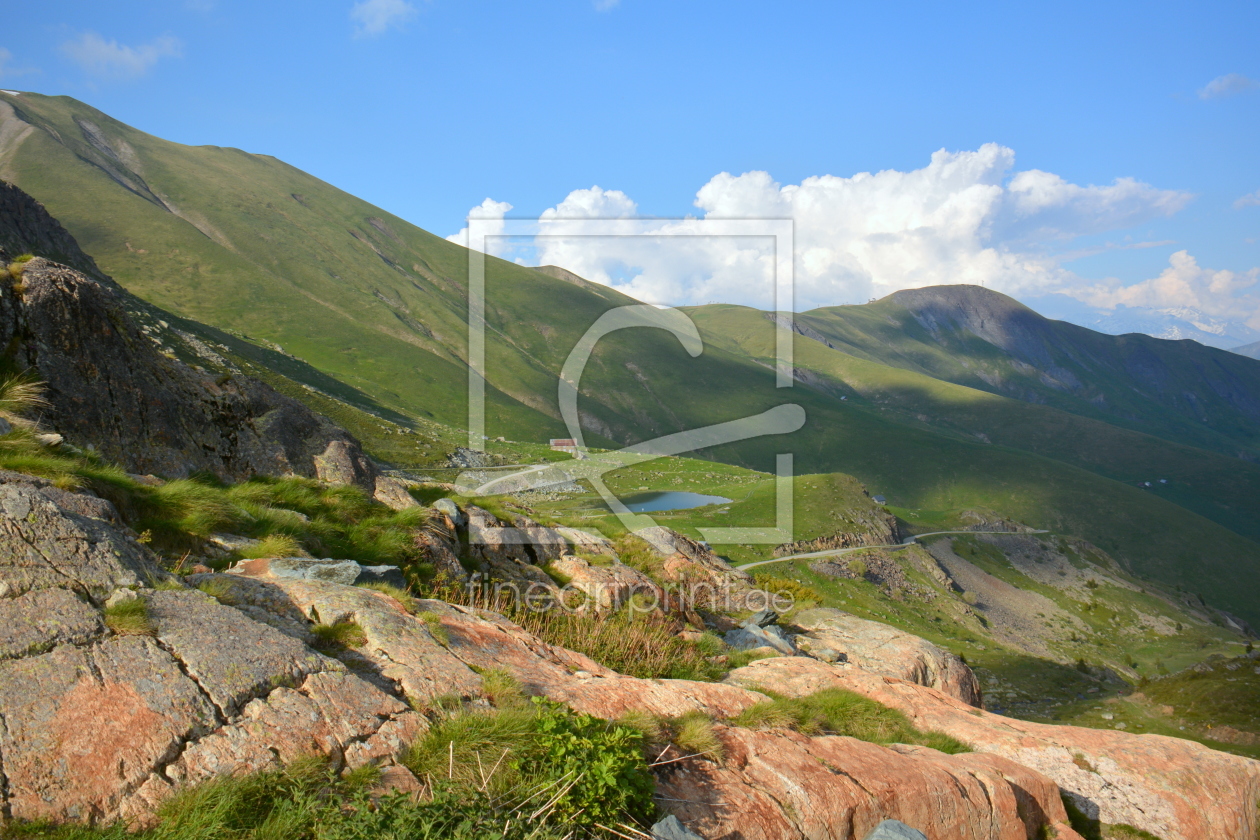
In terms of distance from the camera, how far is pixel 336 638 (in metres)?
7.62

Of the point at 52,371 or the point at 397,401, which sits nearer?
the point at 52,371

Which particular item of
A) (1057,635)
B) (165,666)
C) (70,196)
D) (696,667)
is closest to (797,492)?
(1057,635)

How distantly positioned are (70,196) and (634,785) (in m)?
244

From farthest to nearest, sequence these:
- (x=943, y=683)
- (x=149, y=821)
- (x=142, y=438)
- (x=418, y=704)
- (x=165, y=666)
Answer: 1. (x=943, y=683)
2. (x=142, y=438)
3. (x=418, y=704)
4. (x=165, y=666)
5. (x=149, y=821)

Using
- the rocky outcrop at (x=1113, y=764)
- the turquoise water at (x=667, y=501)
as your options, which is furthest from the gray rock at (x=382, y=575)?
the turquoise water at (x=667, y=501)

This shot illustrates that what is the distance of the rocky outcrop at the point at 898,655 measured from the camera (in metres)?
18.5

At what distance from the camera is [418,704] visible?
6.82 meters

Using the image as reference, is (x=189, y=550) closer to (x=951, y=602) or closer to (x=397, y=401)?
(x=951, y=602)

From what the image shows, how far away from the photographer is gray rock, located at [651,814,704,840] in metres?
5.97

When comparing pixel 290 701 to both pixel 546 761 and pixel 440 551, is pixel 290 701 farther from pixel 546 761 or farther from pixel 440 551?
pixel 440 551

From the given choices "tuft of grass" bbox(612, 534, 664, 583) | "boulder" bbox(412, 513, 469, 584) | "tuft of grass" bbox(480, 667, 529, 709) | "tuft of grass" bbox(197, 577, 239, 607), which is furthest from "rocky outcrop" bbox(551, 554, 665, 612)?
"tuft of grass" bbox(197, 577, 239, 607)

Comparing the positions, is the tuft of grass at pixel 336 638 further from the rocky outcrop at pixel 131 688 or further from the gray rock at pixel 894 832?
the gray rock at pixel 894 832

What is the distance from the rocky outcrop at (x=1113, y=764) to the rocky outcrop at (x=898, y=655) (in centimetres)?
515

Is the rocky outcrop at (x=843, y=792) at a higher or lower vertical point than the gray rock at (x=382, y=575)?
lower
